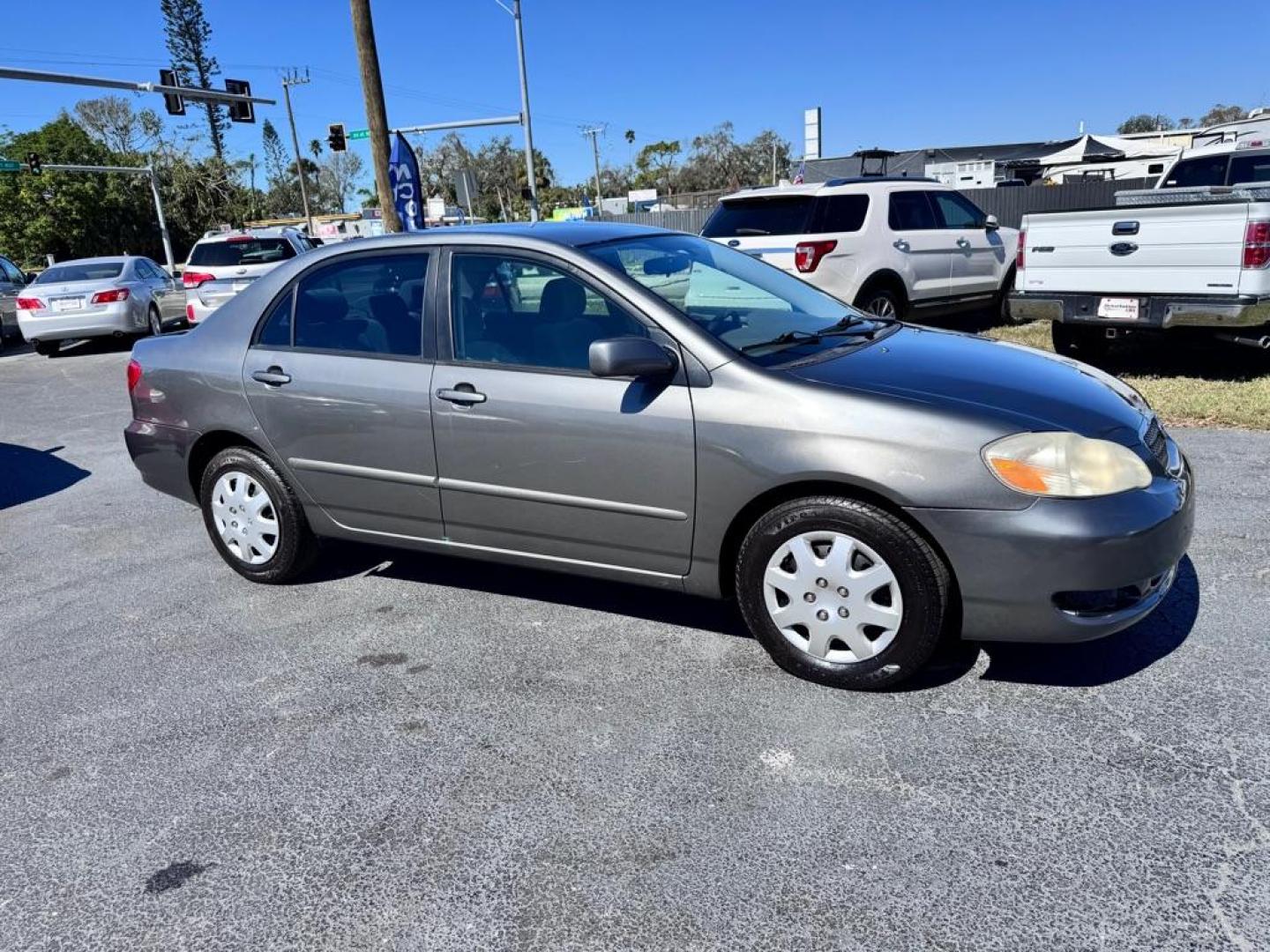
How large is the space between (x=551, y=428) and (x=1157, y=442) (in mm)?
2205

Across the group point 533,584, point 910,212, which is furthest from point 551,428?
point 910,212

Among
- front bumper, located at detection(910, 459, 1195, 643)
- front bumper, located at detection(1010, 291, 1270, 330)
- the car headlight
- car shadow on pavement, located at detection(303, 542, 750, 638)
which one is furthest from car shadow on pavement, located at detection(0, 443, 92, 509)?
front bumper, located at detection(1010, 291, 1270, 330)

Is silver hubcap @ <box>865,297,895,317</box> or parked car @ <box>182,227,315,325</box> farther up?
parked car @ <box>182,227,315,325</box>

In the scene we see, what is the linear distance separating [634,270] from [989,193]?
21.3 meters

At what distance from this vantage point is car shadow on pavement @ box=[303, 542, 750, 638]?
4.04 meters

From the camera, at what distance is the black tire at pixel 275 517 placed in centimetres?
439

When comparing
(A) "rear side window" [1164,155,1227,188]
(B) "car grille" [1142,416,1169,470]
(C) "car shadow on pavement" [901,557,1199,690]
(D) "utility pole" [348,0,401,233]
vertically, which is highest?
(D) "utility pole" [348,0,401,233]

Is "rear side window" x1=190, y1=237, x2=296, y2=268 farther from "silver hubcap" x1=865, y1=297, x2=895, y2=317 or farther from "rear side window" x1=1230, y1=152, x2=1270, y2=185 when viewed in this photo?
"rear side window" x1=1230, y1=152, x2=1270, y2=185

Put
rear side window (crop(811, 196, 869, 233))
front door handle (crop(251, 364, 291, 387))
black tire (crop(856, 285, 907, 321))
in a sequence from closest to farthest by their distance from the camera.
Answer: front door handle (crop(251, 364, 291, 387)) → rear side window (crop(811, 196, 869, 233)) → black tire (crop(856, 285, 907, 321))

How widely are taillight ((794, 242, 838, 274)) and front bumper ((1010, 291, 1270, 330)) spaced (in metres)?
1.92

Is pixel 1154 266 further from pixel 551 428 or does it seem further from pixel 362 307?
pixel 362 307

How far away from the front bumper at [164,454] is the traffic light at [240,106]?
2416 cm

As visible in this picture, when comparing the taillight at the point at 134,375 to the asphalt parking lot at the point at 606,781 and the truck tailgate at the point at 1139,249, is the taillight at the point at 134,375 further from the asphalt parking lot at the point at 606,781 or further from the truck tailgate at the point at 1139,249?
the truck tailgate at the point at 1139,249

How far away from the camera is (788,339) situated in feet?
12.1
